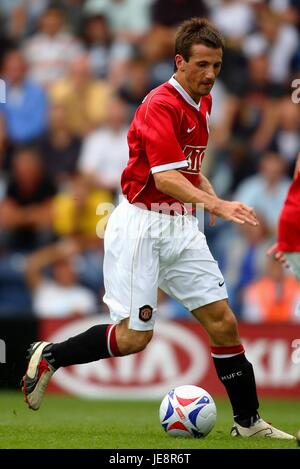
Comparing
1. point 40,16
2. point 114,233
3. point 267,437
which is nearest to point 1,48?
point 40,16

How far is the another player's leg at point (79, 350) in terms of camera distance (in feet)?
23.1

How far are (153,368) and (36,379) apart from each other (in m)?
4.61

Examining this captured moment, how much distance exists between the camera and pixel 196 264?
7.09 metres

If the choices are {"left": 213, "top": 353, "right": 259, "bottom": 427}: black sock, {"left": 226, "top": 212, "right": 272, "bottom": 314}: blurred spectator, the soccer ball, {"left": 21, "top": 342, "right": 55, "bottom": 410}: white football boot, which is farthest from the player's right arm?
{"left": 226, "top": 212, "right": 272, "bottom": 314}: blurred spectator

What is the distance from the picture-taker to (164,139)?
22.1ft

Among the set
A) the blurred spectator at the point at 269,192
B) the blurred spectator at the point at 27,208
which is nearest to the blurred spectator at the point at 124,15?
the blurred spectator at the point at 27,208

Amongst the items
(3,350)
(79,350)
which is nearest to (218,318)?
(79,350)

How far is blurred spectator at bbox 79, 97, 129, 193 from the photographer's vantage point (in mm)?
13336

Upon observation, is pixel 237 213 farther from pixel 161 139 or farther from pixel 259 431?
pixel 259 431

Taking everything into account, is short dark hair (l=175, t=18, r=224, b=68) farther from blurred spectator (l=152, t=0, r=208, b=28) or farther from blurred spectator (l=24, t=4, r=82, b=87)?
blurred spectator (l=152, t=0, r=208, b=28)

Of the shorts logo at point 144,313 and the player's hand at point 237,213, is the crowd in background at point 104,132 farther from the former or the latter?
the player's hand at point 237,213

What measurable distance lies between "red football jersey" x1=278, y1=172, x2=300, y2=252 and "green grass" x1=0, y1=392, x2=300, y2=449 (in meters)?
1.34

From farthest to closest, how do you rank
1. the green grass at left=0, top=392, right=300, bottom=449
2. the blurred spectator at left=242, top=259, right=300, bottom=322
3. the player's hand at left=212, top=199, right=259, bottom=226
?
1. the blurred spectator at left=242, top=259, right=300, bottom=322
2. the green grass at left=0, top=392, right=300, bottom=449
3. the player's hand at left=212, top=199, right=259, bottom=226

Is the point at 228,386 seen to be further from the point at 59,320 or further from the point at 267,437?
the point at 59,320
